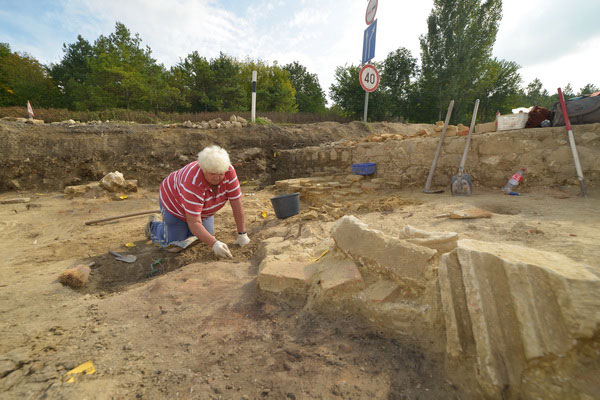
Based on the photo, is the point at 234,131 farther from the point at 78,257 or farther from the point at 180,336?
the point at 180,336

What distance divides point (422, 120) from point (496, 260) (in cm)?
2253

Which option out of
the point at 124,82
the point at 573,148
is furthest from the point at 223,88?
the point at 573,148

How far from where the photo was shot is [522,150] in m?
3.92

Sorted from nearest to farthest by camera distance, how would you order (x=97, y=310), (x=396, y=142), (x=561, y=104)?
1. (x=97, y=310)
2. (x=561, y=104)
3. (x=396, y=142)

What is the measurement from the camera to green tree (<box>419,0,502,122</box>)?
17438 mm

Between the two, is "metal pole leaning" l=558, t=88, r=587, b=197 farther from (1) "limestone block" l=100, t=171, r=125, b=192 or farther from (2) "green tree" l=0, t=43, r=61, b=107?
(2) "green tree" l=0, t=43, r=61, b=107

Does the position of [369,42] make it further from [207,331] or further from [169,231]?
[207,331]

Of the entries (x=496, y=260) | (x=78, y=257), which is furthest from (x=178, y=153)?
(x=496, y=260)

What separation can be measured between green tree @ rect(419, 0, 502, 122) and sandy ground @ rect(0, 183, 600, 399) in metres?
18.5

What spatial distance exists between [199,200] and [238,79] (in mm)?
20320

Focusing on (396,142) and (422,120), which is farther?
(422,120)

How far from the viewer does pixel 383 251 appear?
1799mm

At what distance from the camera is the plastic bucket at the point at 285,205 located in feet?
13.2

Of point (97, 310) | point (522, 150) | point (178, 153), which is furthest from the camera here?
point (178, 153)
